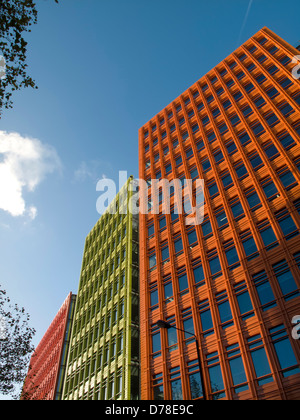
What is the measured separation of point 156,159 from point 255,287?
1053 inches

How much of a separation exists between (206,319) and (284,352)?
714cm

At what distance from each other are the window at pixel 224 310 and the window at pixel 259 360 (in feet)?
7.68

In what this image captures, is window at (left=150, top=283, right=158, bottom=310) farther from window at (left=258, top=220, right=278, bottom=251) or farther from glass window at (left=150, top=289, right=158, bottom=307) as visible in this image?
window at (left=258, top=220, right=278, bottom=251)

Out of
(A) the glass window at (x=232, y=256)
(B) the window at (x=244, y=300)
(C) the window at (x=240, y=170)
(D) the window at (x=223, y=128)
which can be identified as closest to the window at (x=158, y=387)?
(B) the window at (x=244, y=300)

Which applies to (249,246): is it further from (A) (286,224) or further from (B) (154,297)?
(B) (154,297)

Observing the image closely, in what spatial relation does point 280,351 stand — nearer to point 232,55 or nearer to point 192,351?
point 192,351

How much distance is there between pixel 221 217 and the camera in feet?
104

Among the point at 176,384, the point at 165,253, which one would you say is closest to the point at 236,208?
the point at 165,253

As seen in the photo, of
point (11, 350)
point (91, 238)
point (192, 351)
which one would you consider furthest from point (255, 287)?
point (91, 238)

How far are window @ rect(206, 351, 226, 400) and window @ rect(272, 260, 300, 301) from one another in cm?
690

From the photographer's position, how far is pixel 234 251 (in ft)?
93.8

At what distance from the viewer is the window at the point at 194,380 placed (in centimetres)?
2459

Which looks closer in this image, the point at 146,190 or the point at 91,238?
the point at 146,190
